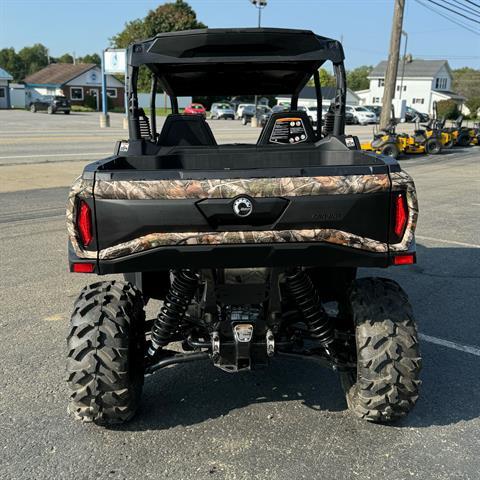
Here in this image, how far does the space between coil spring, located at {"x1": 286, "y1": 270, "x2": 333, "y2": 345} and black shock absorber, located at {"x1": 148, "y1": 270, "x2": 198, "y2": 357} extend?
55 cm

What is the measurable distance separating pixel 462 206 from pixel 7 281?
8.39 metres

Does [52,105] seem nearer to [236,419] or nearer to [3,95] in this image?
[3,95]

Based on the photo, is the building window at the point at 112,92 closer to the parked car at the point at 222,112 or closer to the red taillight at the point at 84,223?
the parked car at the point at 222,112

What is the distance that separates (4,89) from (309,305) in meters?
66.4

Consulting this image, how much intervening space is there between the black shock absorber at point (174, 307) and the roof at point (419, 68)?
86.8 metres

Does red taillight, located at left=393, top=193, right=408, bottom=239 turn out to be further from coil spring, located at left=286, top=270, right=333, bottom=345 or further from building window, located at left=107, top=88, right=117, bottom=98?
building window, located at left=107, top=88, right=117, bottom=98

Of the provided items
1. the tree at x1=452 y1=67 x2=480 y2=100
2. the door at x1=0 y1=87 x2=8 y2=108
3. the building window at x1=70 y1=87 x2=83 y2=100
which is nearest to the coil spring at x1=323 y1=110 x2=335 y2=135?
the door at x1=0 y1=87 x2=8 y2=108

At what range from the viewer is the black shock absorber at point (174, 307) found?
10.1ft

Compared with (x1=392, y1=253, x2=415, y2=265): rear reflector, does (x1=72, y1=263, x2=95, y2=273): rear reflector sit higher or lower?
lower

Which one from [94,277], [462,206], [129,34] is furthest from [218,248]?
[129,34]

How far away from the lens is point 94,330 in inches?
116

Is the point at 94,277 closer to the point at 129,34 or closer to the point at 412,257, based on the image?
the point at 412,257

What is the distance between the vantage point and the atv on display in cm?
267

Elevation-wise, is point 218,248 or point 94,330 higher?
point 218,248
